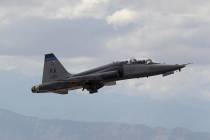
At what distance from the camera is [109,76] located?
109000 mm

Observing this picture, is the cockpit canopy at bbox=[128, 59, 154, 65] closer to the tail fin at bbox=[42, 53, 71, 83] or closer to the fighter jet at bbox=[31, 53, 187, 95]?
the fighter jet at bbox=[31, 53, 187, 95]

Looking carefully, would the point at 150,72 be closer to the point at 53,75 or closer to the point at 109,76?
the point at 109,76

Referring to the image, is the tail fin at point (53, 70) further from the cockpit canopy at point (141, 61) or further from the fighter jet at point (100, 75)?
the cockpit canopy at point (141, 61)

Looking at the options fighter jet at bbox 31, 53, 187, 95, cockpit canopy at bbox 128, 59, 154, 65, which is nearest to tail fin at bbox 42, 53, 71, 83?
fighter jet at bbox 31, 53, 187, 95

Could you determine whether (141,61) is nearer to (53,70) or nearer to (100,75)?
(100,75)

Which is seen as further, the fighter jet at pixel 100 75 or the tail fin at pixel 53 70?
the tail fin at pixel 53 70

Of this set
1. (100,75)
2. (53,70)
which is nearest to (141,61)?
(100,75)

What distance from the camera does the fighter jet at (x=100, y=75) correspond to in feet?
358

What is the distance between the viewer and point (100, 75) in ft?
360

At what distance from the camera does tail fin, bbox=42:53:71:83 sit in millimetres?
113500

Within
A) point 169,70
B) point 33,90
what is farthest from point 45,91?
point 169,70

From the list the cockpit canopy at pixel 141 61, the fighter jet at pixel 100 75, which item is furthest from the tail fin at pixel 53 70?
the cockpit canopy at pixel 141 61

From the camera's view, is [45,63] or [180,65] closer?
[180,65]

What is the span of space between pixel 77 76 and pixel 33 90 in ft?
23.0
